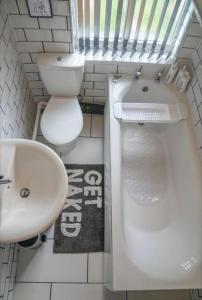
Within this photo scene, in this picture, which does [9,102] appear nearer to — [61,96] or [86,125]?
[61,96]

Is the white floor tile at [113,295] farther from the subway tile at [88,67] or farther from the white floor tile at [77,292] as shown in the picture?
the subway tile at [88,67]

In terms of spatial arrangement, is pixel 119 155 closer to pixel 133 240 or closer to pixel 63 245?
pixel 133 240

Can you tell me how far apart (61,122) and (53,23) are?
68 centimetres

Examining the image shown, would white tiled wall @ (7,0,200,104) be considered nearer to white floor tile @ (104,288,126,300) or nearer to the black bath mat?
the black bath mat

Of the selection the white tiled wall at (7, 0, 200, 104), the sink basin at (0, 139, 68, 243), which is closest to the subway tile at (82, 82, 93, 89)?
the white tiled wall at (7, 0, 200, 104)

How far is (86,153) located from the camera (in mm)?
2033

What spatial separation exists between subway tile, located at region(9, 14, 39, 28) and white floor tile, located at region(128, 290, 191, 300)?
1946 millimetres

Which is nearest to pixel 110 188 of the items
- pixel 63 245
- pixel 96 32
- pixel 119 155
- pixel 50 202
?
pixel 119 155

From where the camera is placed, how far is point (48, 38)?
1628 millimetres

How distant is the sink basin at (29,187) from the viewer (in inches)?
37.7

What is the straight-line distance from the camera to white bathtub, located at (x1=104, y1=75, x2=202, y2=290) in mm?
1219

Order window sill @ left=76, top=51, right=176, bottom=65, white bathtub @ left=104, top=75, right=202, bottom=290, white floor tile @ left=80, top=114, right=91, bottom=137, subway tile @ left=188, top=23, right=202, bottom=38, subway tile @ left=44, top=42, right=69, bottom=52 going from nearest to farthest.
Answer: white bathtub @ left=104, top=75, right=202, bottom=290
subway tile @ left=188, top=23, right=202, bottom=38
subway tile @ left=44, top=42, right=69, bottom=52
window sill @ left=76, top=51, right=176, bottom=65
white floor tile @ left=80, top=114, right=91, bottom=137

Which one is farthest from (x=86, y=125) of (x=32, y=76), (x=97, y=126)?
(x=32, y=76)

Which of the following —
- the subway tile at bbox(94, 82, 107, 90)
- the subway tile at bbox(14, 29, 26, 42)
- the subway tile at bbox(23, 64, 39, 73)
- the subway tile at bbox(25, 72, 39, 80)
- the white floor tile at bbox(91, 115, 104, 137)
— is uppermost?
the subway tile at bbox(94, 82, 107, 90)
